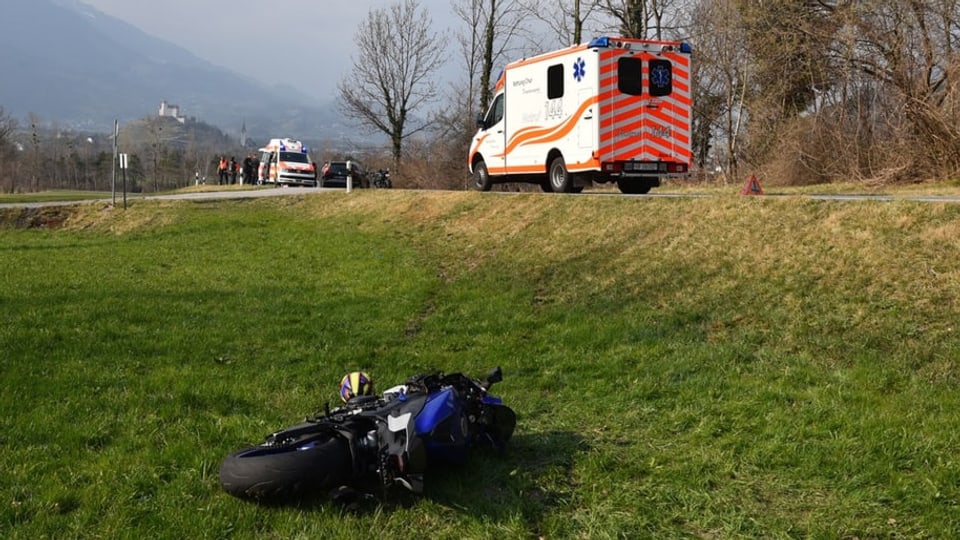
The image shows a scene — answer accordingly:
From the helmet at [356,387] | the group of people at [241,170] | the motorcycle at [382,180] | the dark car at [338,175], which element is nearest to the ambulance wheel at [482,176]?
the helmet at [356,387]

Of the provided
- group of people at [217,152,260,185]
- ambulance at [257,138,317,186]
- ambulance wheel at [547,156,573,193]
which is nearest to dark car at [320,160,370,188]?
ambulance at [257,138,317,186]

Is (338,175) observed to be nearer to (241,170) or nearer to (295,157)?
(295,157)

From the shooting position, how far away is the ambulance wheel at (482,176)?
19.1 metres

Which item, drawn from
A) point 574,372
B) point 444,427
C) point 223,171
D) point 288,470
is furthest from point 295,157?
point 288,470

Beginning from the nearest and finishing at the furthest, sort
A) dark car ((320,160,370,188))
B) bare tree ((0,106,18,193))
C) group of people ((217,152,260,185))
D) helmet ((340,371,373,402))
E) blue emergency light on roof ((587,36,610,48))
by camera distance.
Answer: helmet ((340,371,373,402))
blue emergency light on roof ((587,36,610,48))
dark car ((320,160,370,188))
group of people ((217,152,260,185))
bare tree ((0,106,18,193))

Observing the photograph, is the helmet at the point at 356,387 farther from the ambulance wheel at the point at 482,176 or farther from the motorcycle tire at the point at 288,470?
the ambulance wheel at the point at 482,176

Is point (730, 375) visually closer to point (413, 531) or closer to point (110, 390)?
point (413, 531)

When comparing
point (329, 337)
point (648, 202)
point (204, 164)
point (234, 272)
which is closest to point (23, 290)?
point (234, 272)

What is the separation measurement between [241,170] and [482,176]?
35233 mm

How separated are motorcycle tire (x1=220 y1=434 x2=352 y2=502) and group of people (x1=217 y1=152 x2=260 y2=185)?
143 feet

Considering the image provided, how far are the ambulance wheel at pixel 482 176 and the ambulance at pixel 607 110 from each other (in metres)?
2.68

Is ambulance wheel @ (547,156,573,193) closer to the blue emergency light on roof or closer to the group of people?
the blue emergency light on roof

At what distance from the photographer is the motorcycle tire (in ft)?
12.2

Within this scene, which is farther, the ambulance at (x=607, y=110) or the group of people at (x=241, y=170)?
the group of people at (x=241, y=170)
